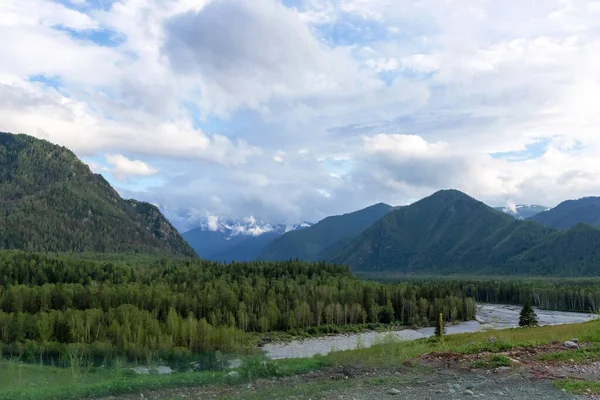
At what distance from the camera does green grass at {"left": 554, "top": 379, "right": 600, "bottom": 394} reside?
19188mm

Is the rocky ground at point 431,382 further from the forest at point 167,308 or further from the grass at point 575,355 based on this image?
the forest at point 167,308

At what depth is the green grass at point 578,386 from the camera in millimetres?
19188

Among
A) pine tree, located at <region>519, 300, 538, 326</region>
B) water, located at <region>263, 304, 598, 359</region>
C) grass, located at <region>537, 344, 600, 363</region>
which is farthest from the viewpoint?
pine tree, located at <region>519, 300, 538, 326</region>

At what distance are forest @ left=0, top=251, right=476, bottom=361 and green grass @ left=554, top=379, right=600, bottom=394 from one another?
4439cm

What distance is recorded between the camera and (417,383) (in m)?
22.2

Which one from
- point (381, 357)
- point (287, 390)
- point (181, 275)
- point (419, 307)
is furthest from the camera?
point (181, 275)

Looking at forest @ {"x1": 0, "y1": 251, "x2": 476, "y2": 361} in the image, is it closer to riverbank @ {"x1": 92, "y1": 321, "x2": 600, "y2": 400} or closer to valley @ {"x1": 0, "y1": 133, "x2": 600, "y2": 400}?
valley @ {"x1": 0, "y1": 133, "x2": 600, "y2": 400}

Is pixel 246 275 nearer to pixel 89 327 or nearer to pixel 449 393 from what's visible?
pixel 89 327

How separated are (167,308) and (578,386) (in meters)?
115

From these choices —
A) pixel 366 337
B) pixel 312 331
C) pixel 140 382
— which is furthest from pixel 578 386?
pixel 312 331

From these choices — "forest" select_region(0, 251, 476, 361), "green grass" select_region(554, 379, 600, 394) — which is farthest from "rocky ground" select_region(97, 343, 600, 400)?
"forest" select_region(0, 251, 476, 361)

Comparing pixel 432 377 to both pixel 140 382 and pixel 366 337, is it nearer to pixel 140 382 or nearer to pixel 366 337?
pixel 140 382

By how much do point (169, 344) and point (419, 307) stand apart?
9799 centimetres

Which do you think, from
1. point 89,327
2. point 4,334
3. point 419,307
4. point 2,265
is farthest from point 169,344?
point 2,265
